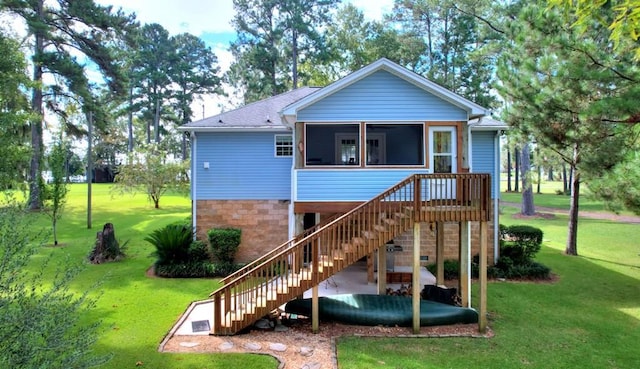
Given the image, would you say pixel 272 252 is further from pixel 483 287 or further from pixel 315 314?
pixel 483 287

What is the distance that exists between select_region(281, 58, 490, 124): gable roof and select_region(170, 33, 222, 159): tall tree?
117 feet

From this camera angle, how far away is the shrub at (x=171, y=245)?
11844mm

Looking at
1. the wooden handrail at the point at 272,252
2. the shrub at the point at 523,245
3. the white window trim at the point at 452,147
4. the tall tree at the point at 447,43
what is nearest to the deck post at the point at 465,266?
the white window trim at the point at 452,147

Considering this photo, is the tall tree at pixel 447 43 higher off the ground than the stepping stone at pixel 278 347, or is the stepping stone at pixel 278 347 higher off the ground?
the tall tree at pixel 447 43

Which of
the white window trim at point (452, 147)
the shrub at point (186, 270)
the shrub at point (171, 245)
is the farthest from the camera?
the shrub at point (171, 245)

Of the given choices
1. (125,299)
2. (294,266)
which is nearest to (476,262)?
(294,266)

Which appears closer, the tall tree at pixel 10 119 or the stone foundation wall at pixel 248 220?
the tall tree at pixel 10 119

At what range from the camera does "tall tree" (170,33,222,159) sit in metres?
41.6

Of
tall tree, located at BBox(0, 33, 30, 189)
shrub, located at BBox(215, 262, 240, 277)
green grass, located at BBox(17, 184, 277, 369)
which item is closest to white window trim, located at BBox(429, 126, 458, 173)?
green grass, located at BBox(17, 184, 277, 369)

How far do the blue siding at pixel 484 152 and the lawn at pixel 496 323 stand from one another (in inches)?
150

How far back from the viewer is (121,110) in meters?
39.4

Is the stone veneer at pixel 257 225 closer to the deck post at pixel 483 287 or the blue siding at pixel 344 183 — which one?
the blue siding at pixel 344 183

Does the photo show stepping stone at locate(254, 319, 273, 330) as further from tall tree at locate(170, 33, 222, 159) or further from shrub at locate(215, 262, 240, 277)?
tall tree at locate(170, 33, 222, 159)

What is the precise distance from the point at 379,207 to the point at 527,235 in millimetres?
7409
